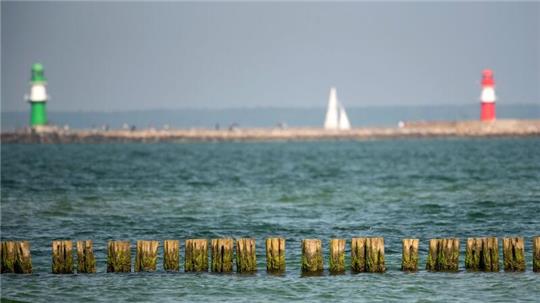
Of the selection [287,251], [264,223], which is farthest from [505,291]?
[264,223]

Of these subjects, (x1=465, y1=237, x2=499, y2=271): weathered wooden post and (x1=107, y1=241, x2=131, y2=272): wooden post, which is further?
(x1=107, y1=241, x2=131, y2=272): wooden post

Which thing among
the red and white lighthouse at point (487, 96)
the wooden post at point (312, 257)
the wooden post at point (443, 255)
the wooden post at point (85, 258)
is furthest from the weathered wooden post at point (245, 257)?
the red and white lighthouse at point (487, 96)

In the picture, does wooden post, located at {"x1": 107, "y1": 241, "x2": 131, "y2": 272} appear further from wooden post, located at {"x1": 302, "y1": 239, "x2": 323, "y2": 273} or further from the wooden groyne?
wooden post, located at {"x1": 302, "y1": 239, "x2": 323, "y2": 273}

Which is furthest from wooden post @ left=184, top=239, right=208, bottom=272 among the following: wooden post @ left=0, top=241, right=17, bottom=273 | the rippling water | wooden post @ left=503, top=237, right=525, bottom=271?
wooden post @ left=503, top=237, right=525, bottom=271

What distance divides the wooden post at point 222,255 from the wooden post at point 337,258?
2158mm

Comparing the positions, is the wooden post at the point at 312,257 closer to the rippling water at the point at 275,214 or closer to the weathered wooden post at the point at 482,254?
the rippling water at the point at 275,214

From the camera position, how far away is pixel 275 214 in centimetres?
4006

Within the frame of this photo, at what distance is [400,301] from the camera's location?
23141mm

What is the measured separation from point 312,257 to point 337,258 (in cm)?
54

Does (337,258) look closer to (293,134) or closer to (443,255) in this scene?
(443,255)

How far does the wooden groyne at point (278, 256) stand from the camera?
82.3 ft

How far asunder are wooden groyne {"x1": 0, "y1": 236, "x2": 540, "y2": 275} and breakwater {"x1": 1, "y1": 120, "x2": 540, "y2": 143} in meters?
115

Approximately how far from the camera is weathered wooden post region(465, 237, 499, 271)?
81.8 ft

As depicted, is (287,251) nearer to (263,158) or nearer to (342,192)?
(342,192)
